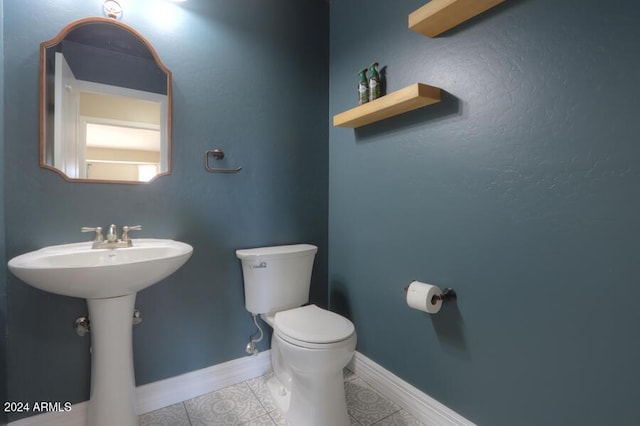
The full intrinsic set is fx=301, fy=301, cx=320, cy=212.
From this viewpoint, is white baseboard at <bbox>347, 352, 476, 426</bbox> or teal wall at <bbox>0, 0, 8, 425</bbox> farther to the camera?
white baseboard at <bbox>347, 352, 476, 426</bbox>

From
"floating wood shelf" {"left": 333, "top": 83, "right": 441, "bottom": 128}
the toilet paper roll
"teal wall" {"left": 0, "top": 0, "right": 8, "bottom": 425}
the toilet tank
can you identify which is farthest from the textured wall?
the toilet paper roll

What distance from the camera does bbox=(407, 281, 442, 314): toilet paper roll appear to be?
4.11 ft

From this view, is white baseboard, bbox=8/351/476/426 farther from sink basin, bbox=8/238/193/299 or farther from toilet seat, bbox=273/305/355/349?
sink basin, bbox=8/238/193/299

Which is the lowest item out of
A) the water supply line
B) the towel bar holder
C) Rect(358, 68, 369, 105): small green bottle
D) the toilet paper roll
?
the water supply line

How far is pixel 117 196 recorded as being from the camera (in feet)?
4.57

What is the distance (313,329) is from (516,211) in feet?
3.03

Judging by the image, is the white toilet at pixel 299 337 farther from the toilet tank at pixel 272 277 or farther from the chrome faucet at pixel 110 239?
the chrome faucet at pixel 110 239

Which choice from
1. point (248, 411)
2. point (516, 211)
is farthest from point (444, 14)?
point (248, 411)

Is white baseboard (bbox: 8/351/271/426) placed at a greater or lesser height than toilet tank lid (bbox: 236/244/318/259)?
lesser

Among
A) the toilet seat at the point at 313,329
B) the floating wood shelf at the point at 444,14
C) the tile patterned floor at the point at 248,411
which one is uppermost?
→ the floating wood shelf at the point at 444,14

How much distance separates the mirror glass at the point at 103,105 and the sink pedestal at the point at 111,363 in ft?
1.94

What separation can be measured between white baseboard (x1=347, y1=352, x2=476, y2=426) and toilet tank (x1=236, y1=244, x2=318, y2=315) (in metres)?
0.55

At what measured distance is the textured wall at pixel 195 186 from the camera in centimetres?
124

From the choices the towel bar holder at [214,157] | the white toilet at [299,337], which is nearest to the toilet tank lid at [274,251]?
the white toilet at [299,337]
